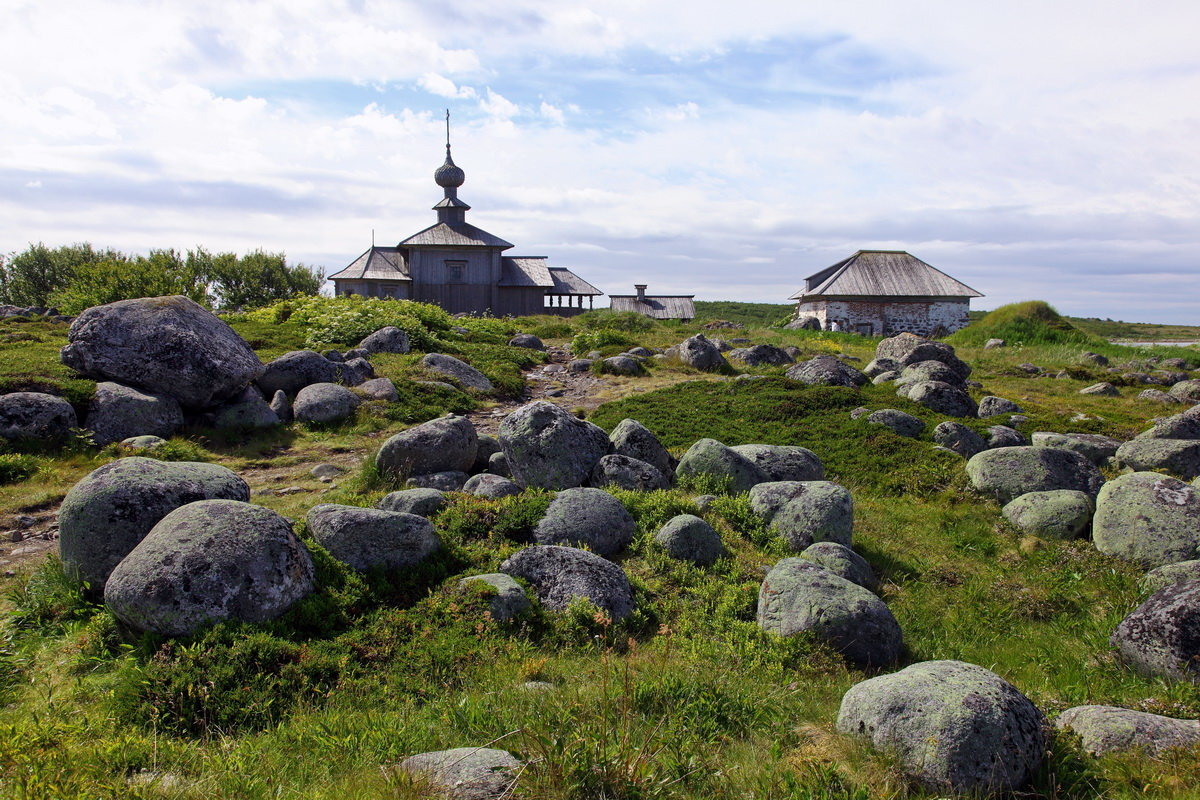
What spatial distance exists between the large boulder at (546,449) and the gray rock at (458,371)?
829cm

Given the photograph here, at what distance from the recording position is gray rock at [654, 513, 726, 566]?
800 cm

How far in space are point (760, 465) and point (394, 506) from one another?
214 inches

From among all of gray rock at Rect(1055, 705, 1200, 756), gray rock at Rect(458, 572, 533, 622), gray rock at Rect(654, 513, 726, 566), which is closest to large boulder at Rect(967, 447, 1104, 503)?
gray rock at Rect(654, 513, 726, 566)

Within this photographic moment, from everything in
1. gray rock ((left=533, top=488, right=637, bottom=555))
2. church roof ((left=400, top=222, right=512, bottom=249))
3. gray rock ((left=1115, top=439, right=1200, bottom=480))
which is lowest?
gray rock ((left=533, top=488, right=637, bottom=555))

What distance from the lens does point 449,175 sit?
46.1 metres

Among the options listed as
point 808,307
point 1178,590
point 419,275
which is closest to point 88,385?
point 1178,590

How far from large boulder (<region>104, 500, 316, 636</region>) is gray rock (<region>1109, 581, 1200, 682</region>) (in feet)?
23.7

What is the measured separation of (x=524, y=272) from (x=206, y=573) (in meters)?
43.3

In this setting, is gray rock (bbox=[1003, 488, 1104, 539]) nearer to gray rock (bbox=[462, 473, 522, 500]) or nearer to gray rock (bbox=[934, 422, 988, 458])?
gray rock (bbox=[934, 422, 988, 458])

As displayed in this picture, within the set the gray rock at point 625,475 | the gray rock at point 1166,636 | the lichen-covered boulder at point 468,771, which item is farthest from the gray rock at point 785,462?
the lichen-covered boulder at point 468,771

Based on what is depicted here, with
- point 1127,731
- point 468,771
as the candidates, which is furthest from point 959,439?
point 468,771

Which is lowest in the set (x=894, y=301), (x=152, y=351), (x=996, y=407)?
(x=996, y=407)

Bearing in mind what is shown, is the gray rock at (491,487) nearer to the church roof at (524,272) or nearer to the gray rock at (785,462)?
the gray rock at (785,462)

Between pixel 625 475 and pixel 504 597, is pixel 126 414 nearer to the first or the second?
pixel 625 475
